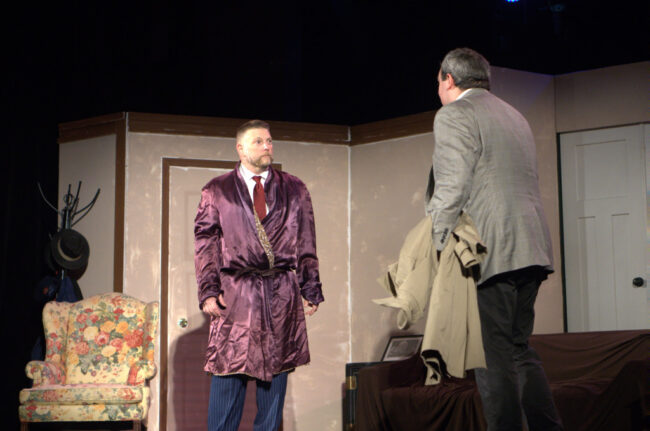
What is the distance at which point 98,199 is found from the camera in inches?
240

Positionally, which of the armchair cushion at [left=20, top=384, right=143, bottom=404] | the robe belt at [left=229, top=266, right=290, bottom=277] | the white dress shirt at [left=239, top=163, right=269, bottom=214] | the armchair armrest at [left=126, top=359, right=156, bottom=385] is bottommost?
the armchair cushion at [left=20, top=384, right=143, bottom=404]

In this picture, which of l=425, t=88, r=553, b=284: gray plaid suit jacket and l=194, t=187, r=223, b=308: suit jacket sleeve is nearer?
l=425, t=88, r=553, b=284: gray plaid suit jacket

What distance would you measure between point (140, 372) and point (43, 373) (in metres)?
0.62

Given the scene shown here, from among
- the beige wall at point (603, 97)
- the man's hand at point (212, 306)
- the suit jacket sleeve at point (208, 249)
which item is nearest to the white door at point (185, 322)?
the suit jacket sleeve at point (208, 249)

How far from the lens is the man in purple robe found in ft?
12.0

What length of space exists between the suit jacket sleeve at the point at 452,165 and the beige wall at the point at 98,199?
3.73 m

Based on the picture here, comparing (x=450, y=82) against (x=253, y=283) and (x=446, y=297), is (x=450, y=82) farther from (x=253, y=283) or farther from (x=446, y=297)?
(x=253, y=283)

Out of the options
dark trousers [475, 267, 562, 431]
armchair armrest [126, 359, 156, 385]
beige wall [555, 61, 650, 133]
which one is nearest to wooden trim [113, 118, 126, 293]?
armchair armrest [126, 359, 156, 385]

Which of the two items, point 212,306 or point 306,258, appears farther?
point 306,258

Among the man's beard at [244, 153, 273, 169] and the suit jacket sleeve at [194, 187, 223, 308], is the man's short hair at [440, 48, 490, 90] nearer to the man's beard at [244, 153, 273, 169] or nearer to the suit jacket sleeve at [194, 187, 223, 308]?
the man's beard at [244, 153, 273, 169]

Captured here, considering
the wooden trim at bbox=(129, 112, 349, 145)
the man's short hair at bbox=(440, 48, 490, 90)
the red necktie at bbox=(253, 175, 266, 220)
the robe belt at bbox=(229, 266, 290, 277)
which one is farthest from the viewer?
the wooden trim at bbox=(129, 112, 349, 145)

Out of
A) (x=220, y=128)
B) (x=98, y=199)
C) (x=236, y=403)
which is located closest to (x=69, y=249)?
(x=98, y=199)

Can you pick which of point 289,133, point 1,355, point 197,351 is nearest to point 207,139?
point 289,133

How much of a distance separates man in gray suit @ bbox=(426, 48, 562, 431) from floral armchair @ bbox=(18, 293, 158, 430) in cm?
317
